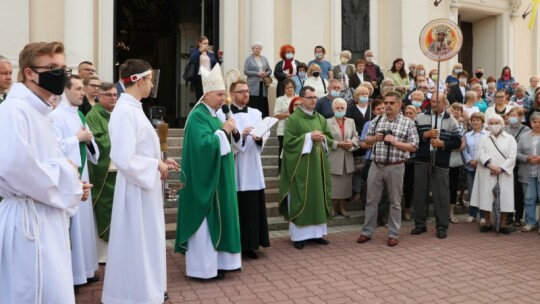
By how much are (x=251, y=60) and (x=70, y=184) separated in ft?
27.7

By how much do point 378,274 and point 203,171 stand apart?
227cm

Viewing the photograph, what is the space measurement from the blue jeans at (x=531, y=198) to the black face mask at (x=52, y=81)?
7.59 meters

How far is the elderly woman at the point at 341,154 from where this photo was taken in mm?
8484

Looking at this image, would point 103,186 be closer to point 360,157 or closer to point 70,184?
point 70,184

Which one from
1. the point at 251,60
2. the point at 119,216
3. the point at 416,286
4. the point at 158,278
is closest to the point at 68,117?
the point at 119,216

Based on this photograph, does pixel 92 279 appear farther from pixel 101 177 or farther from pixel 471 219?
pixel 471 219

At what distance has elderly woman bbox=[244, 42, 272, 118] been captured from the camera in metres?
11.0

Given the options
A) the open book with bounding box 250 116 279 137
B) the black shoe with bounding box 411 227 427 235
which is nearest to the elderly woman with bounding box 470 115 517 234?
the black shoe with bounding box 411 227 427 235

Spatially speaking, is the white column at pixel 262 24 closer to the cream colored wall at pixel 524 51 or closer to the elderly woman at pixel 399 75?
the elderly woman at pixel 399 75

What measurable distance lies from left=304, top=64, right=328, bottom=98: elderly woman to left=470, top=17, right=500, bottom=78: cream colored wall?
9.44m

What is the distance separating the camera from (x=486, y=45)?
1803cm

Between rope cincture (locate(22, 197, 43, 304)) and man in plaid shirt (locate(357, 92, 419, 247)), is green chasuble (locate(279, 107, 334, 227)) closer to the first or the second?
man in plaid shirt (locate(357, 92, 419, 247))

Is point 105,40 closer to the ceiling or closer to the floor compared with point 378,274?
closer to the ceiling

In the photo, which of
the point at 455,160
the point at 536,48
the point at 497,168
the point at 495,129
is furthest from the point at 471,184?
the point at 536,48
